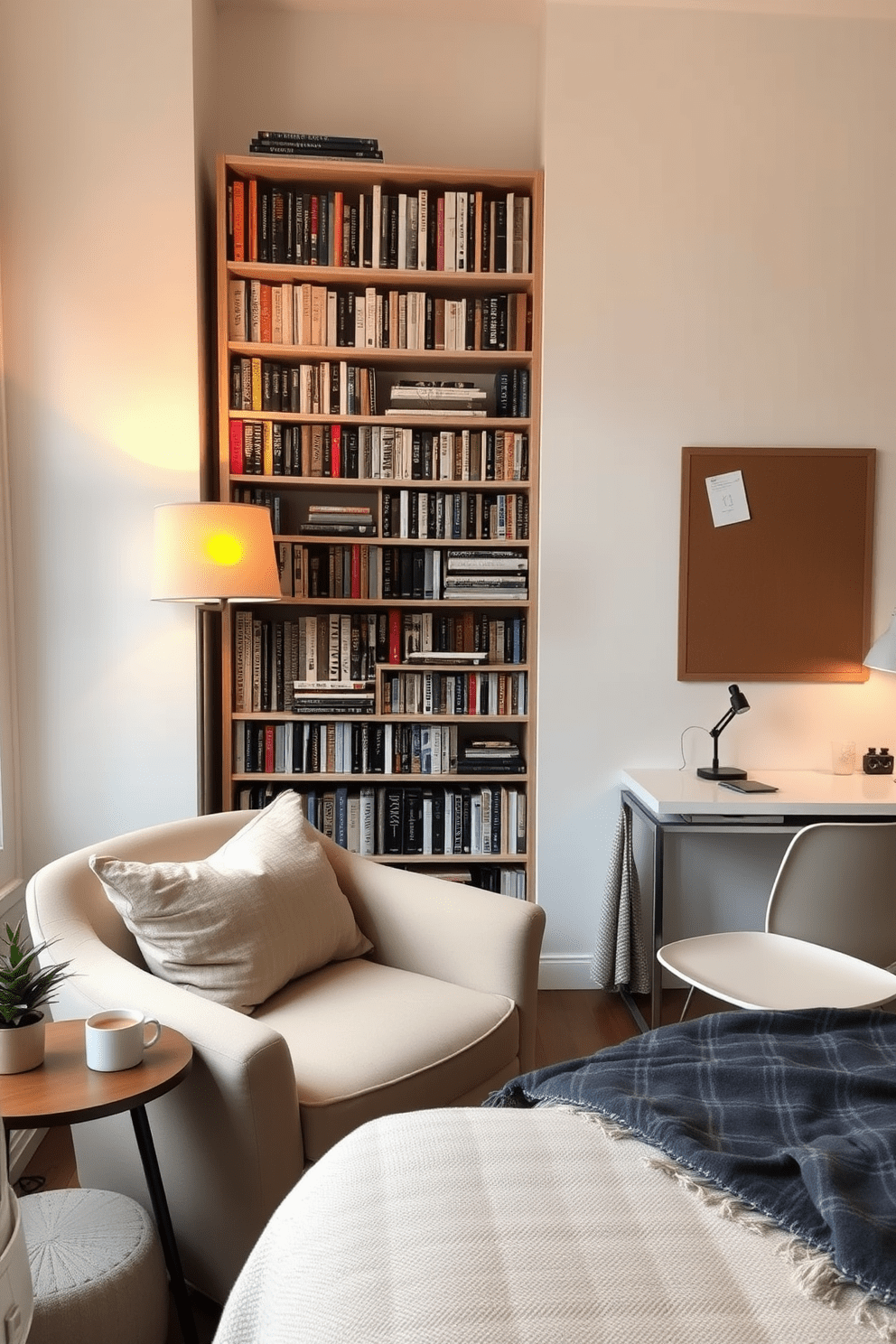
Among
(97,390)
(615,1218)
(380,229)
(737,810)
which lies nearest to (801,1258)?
(615,1218)

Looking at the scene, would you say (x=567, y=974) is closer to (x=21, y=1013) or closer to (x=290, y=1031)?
(x=290, y=1031)

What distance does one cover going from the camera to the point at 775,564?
318 cm

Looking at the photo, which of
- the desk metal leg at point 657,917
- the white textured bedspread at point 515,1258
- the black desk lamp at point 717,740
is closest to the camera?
the white textured bedspread at point 515,1258

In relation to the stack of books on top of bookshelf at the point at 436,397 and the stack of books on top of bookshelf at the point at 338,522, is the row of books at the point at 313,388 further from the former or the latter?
the stack of books on top of bookshelf at the point at 338,522

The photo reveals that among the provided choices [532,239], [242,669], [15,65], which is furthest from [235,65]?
[242,669]

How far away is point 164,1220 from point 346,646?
192 cm

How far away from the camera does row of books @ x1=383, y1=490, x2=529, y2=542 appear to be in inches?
127

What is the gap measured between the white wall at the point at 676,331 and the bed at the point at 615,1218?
1.93 metres

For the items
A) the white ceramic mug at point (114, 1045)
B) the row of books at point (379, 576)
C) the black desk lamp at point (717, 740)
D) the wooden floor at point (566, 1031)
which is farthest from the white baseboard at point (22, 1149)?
the black desk lamp at point (717, 740)

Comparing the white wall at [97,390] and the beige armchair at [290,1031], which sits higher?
the white wall at [97,390]

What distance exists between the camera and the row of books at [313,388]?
3145mm

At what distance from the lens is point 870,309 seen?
3.15 metres

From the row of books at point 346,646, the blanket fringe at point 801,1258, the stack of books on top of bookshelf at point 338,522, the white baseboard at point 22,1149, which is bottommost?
the white baseboard at point 22,1149

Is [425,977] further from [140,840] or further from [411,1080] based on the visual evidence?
[140,840]
